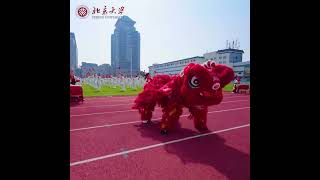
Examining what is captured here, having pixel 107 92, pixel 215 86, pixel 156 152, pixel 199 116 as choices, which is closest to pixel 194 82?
pixel 215 86

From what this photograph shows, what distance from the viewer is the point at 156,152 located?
400cm

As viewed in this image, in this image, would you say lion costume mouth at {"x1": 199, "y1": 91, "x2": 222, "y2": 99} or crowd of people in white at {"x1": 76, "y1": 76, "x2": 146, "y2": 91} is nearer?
lion costume mouth at {"x1": 199, "y1": 91, "x2": 222, "y2": 99}

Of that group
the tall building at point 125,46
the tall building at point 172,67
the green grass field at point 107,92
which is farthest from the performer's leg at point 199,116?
the tall building at point 172,67

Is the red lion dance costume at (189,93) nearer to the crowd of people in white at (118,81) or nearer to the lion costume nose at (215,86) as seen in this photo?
the lion costume nose at (215,86)

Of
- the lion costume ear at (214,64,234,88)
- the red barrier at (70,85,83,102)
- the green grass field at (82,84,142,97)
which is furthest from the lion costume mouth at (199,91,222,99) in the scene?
the green grass field at (82,84,142,97)

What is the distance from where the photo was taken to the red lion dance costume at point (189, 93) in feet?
15.0

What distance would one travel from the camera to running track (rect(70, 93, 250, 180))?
313 centimetres

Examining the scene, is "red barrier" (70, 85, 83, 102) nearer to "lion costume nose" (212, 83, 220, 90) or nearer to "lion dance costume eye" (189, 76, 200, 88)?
"lion dance costume eye" (189, 76, 200, 88)

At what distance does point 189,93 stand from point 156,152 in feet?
4.80

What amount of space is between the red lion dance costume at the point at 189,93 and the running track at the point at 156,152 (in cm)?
43

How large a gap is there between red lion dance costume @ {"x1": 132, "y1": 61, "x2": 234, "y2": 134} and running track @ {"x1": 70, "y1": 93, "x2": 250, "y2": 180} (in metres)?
0.43

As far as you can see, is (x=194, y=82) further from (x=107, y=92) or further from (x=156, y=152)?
(x=107, y=92)

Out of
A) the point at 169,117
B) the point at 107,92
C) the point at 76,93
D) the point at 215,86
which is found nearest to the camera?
the point at 215,86
